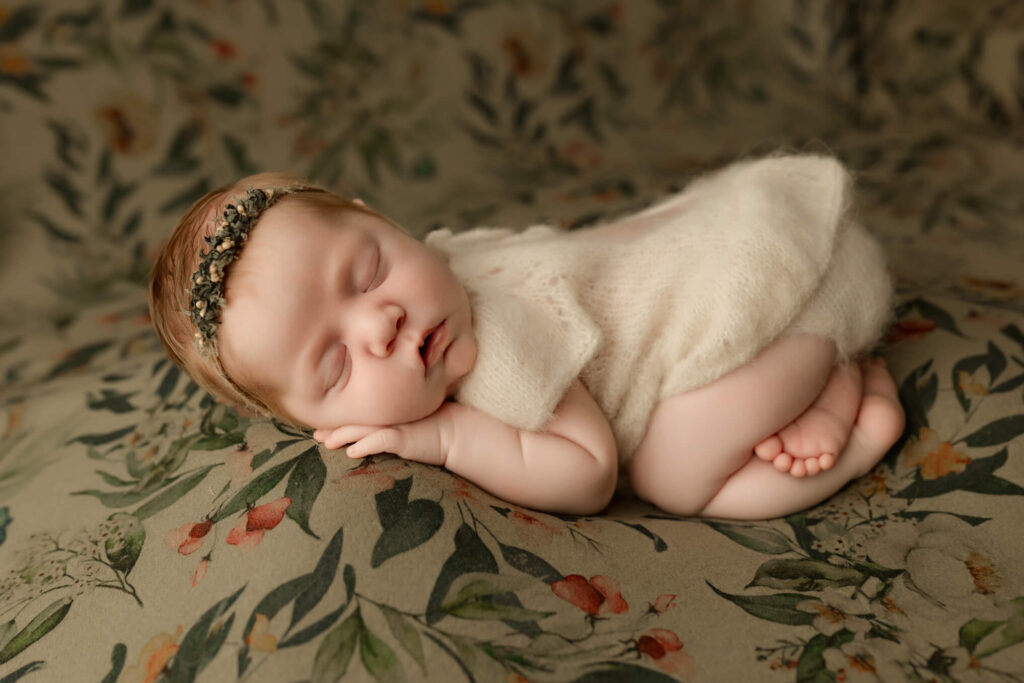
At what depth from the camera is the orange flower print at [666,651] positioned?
754 millimetres

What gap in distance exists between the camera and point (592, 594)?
829mm

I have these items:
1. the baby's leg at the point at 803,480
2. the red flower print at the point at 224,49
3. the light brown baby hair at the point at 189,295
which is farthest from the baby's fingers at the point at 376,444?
the red flower print at the point at 224,49

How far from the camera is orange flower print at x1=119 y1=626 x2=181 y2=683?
767 mm

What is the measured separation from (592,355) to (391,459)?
11.1 inches

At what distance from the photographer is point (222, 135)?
185cm

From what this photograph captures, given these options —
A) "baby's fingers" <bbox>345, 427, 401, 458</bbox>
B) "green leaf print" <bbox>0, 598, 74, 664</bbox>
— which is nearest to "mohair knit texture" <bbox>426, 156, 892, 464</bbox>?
"baby's fingers" <bbox>345, 427, 401, 458</bbox>

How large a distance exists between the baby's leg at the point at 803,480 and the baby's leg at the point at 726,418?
0.01m

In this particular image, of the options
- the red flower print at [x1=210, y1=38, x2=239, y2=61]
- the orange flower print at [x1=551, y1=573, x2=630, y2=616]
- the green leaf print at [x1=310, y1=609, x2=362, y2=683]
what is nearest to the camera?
the green leaf print at [x1=310, y1=609, x2=362, y2=683]

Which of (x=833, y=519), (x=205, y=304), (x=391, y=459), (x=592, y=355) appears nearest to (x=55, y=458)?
(x=205, y=304)

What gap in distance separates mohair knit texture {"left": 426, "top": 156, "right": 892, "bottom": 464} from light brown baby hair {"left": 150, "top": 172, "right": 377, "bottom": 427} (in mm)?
233

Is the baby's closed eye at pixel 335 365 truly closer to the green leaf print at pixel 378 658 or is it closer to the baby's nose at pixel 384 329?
the baby's nose at pixel 384 329

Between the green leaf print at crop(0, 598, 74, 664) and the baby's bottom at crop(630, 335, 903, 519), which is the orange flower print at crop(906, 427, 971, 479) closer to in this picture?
the baby's bottom at crop(630, 335, 903, 519)

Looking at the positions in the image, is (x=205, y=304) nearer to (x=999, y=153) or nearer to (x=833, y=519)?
(x=833, y=519)

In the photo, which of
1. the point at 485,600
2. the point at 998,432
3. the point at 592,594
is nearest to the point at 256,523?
the point at 485,600
